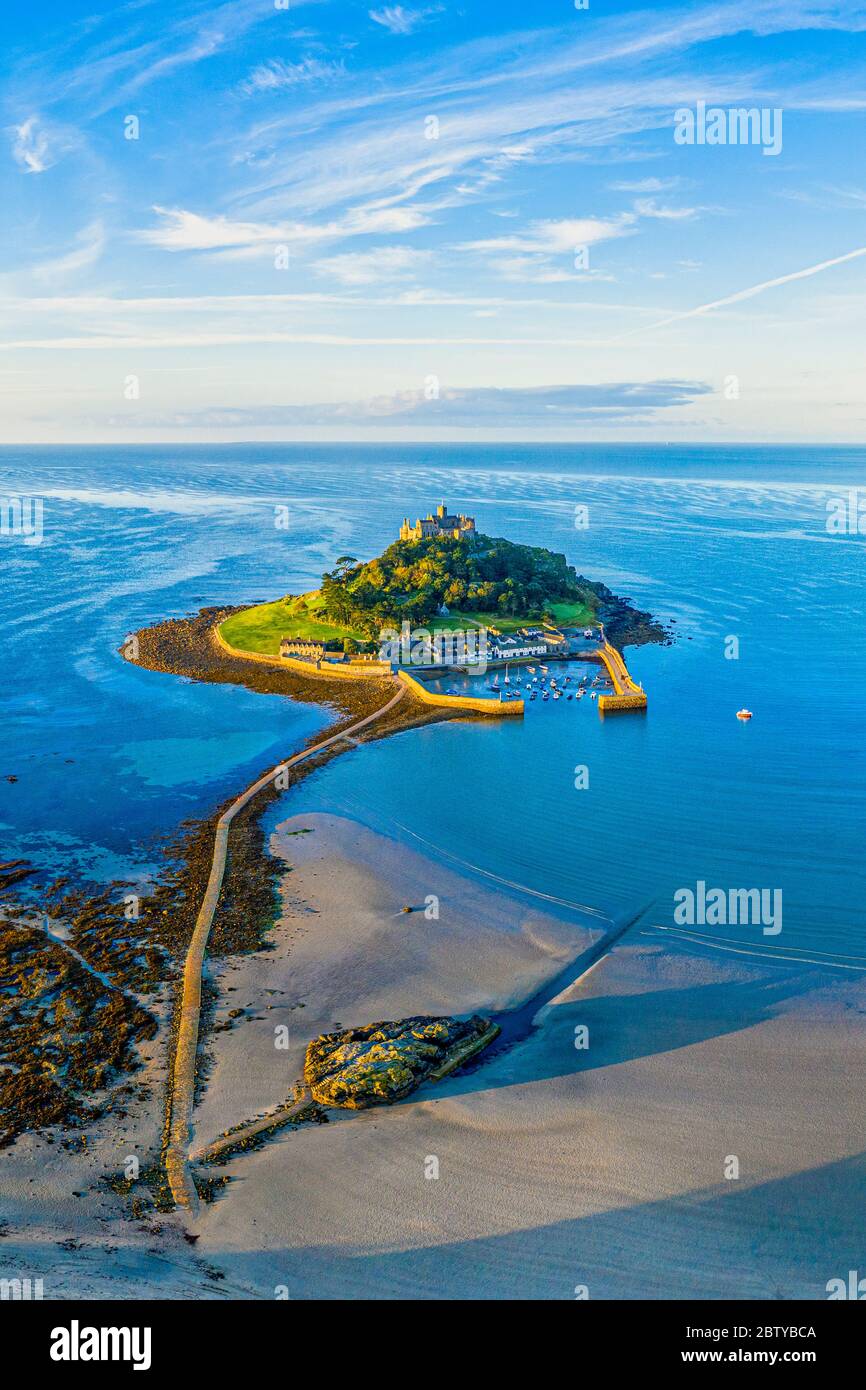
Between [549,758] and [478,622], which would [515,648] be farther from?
[549,758]

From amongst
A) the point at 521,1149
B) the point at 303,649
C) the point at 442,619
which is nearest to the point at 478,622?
the point at 442,619

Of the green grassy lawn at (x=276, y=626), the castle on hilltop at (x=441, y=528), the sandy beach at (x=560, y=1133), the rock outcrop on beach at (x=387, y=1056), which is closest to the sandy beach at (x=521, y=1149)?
the sandy beach at (x=560, y=1133)

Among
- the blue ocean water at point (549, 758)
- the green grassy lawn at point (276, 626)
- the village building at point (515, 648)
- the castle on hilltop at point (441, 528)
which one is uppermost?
the castle on hilltop at point (441, 528)

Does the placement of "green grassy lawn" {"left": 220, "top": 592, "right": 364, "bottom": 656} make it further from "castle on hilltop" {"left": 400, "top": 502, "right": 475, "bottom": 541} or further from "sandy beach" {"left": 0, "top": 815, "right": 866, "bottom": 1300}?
"sandy beach" {"left": 0, "top": 815, "right": 866, "bottom": 1300}

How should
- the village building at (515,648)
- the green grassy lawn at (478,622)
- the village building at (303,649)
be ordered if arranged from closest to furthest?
the village building at (303,649), the village building at (515,648), the green grassy lawn at (478,622)

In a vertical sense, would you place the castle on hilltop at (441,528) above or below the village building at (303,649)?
above

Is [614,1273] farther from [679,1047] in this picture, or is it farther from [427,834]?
[427,834]

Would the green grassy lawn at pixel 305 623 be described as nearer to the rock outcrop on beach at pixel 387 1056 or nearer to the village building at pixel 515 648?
the village building at pixel 515 648

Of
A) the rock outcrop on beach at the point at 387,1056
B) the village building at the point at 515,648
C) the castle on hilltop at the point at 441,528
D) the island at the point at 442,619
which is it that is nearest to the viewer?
the rock outcrop on beach at the point at 387,1056
